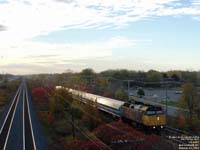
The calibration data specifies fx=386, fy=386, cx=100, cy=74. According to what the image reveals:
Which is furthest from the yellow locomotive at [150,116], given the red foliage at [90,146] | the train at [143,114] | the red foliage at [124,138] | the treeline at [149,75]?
the treeline at [149,75]

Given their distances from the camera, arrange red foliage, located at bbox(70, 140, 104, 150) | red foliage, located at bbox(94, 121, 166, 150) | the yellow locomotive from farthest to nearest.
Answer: the yellow locomotive, red foliage, located at bbox(70, 140, 104, 150), red foliage, located at bbox(94, 121, 166, 150)

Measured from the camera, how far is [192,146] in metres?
21.9

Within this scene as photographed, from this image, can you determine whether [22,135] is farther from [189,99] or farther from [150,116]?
[189,99]

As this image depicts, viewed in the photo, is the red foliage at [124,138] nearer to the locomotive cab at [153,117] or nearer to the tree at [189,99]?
the locomotive cab at [153,117]

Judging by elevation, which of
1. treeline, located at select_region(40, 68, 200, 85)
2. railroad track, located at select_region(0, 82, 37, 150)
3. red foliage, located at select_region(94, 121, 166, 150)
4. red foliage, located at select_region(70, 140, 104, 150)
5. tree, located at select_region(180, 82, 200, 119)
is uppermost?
treeline, located at select_region(40, 68, 200, 85)

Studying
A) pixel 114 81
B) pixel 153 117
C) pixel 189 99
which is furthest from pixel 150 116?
pixel 114 81

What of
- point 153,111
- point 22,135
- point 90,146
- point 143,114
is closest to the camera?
point 90,146

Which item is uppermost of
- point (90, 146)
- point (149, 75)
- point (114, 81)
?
point (149, 75)

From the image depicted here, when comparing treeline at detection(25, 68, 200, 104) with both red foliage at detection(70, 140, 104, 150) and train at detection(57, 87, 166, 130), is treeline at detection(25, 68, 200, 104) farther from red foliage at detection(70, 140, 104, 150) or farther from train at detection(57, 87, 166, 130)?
red foliage at detection(70, 140, 104, 150)

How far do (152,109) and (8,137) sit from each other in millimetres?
13689

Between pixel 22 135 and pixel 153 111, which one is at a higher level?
pixel 153 111

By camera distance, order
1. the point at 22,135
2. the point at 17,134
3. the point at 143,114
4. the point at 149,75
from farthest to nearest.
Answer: the point at 149,75 → the point at 17,134 → the point at 22,135 → the point at 143,114

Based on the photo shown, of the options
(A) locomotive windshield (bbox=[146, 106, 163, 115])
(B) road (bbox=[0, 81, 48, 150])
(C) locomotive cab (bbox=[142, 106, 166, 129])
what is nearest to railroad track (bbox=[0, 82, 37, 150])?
(B) road (bbox=[0, 81, 48, 150])

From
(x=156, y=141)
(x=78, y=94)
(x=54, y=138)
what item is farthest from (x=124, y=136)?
(x=78, y=94)
